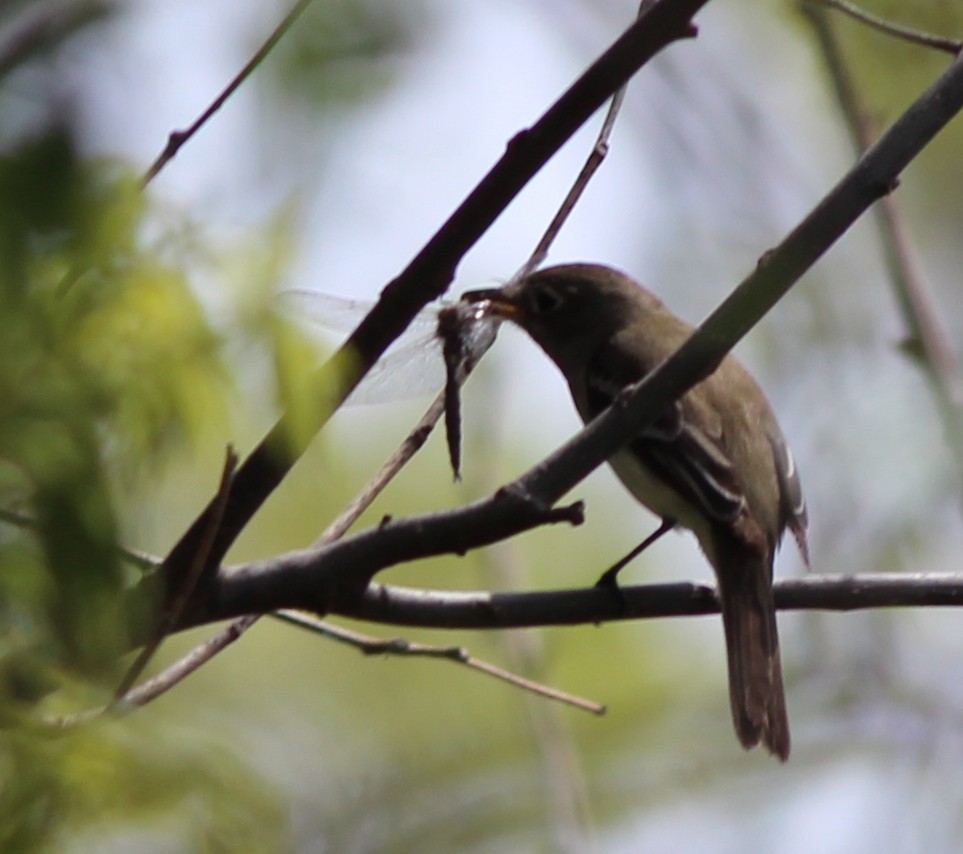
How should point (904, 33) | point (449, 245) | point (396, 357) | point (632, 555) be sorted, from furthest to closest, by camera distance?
point (632, 555) < point (396, 357) < point (904, 33) < point (449, 245)

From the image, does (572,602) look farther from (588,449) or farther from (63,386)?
(63,386)

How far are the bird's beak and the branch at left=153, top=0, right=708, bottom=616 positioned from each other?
2.29m

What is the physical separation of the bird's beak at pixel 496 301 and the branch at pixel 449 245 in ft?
7.53

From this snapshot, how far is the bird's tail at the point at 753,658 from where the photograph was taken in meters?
4.27

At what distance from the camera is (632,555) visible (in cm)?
464

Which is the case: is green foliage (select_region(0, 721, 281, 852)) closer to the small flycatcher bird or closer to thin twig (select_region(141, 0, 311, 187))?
thin twig (select_region(141, 0, 311, 187))

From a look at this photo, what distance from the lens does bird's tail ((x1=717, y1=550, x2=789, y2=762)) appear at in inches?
168

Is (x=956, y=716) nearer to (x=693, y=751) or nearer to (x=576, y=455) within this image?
(x=693, y=751)

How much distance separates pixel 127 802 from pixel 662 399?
1249 millimetres

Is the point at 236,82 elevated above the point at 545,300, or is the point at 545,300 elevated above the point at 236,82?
the point at 236,82

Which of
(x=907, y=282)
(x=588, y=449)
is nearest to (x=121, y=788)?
(x=588, y=449)

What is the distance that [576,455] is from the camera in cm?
279

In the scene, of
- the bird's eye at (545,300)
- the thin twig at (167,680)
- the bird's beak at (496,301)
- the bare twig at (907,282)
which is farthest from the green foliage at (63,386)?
the bird's eye at (545,300)

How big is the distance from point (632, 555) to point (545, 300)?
139 centimetres
